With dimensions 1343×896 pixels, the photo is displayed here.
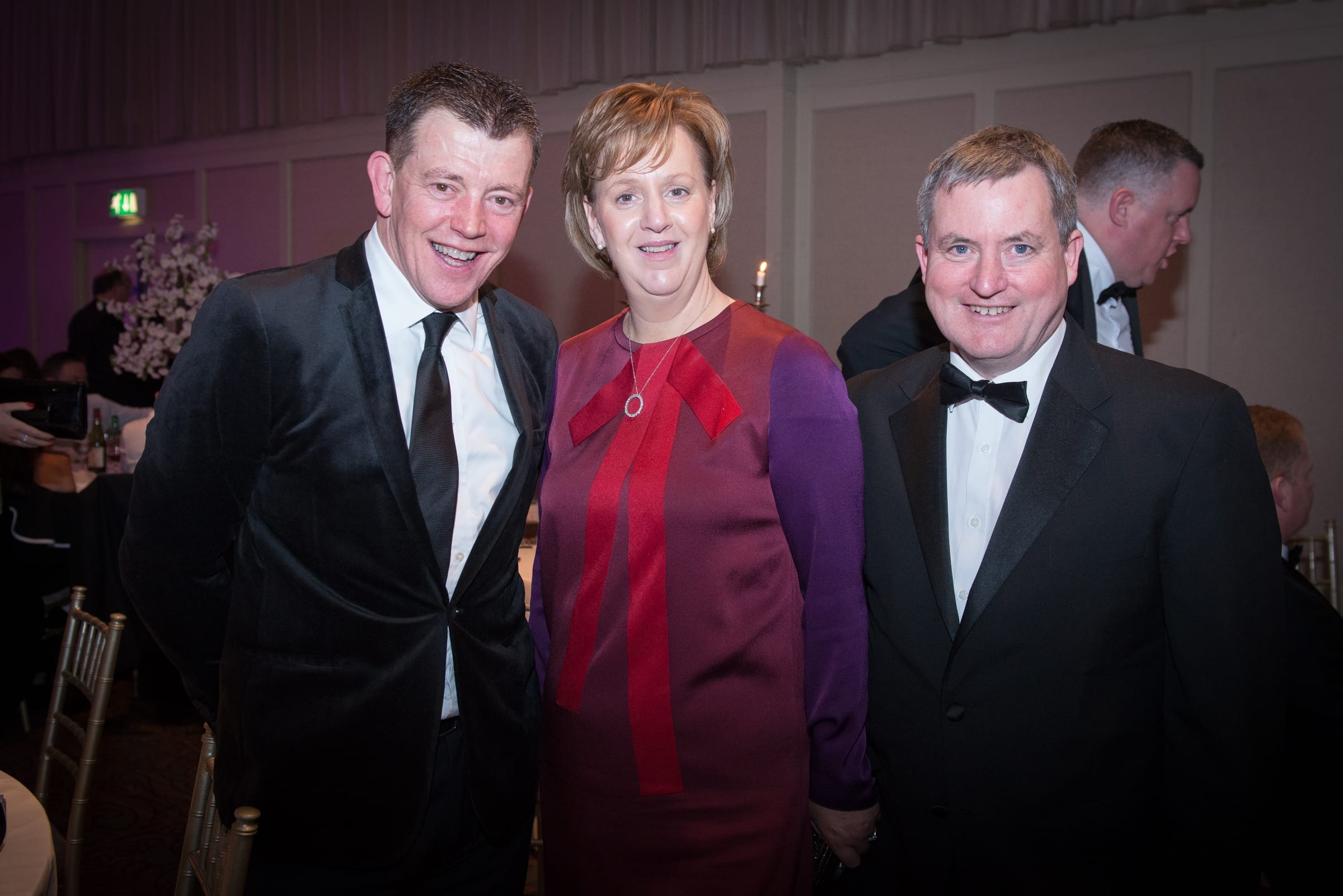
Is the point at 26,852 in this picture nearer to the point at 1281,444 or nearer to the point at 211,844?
the point at 211,844

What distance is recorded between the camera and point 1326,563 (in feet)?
11.3

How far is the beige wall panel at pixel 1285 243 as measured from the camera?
177 inches

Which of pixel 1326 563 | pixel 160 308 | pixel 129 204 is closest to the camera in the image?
pixel 1326 563

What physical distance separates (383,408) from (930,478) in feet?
2.88

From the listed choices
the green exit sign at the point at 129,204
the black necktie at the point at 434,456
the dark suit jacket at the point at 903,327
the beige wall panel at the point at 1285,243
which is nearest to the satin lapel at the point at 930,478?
the black necktie at the point at 434,456

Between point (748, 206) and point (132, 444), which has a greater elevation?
point (748, 206)

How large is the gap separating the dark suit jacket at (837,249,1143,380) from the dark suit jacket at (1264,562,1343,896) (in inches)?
31.9

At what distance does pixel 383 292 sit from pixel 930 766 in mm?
1165

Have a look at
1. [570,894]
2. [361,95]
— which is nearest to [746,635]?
[570,894]

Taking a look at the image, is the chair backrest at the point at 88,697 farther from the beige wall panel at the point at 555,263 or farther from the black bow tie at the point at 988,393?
the beige wall panel at the point at 555,263

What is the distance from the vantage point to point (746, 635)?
159 cm

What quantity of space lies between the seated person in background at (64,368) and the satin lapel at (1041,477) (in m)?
6.01

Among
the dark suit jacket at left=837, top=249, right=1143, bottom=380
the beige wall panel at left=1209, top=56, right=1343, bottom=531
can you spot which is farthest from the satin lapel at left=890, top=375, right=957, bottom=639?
the beige wall panel at left=1209, top=56, right=1343, bottom=531

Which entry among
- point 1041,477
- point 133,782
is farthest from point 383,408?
point 133,782
